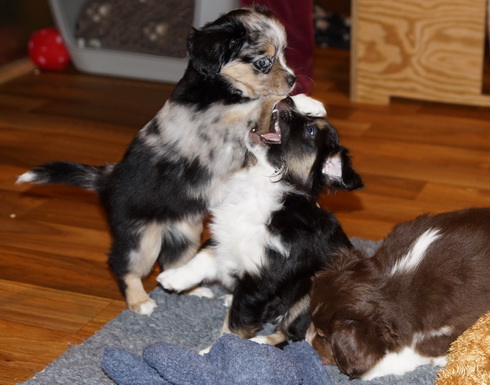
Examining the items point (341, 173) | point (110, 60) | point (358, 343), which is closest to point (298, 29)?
point (110, 60)

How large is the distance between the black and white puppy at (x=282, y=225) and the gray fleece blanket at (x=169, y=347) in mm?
159

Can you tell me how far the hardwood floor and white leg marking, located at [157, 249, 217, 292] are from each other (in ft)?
0.91

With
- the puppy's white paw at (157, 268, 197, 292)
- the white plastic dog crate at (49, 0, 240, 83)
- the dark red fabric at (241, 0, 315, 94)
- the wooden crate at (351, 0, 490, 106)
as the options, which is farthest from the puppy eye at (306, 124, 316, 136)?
the wooden crate at (351, 0, 490, 106)

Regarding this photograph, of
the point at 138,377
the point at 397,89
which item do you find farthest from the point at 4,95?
the point at 138,377

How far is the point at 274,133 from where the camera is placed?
268cm

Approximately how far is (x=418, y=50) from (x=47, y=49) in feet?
8.14

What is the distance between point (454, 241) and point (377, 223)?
1126mm

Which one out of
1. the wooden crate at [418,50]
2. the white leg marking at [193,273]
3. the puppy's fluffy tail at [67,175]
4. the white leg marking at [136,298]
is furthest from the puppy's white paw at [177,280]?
the wooden crate at [418,50]

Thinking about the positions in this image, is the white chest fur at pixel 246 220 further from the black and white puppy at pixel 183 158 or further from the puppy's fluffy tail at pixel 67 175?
the puppy's fluffy tail at pixel 67 175

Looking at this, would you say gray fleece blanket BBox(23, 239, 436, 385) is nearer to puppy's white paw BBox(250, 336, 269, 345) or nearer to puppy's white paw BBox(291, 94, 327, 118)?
puppy's white paw BBox(250, 336, 269, 345)

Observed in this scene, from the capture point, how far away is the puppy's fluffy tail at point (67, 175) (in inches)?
112

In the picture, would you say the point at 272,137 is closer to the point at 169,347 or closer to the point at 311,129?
the point at 311,129

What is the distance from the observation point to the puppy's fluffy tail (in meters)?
2.85

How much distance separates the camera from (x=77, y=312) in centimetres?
289
